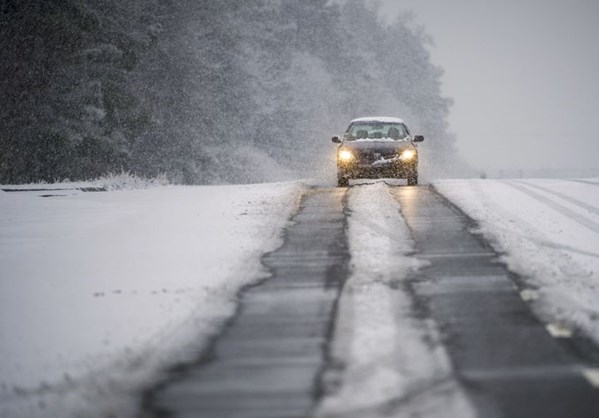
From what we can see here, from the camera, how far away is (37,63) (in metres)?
24.0

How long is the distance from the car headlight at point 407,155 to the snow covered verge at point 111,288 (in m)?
5.39

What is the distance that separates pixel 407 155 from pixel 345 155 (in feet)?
4.93

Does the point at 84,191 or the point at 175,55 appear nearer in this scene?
the point at 84,191

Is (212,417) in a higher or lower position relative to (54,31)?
lower

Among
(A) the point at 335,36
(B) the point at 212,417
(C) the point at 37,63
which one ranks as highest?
(A) the point at 335,36

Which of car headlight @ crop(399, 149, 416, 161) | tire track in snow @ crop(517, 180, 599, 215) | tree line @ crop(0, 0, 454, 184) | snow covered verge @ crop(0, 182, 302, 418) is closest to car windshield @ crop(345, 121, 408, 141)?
car headlight @ crop(399, 149, 416, 161)

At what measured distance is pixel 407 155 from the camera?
18.6 metres

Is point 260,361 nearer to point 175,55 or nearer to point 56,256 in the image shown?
point 56,256

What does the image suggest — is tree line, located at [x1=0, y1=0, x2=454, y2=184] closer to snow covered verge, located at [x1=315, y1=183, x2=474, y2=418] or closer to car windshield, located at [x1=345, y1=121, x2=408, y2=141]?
car windshield, located at [x1=345, y1=121, x2=408, y2=141]

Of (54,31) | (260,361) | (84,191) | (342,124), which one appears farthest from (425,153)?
(260,361)

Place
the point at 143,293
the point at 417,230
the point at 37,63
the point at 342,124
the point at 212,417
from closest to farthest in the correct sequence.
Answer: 1. the point at 212,417
2. the point at 143,293
3. the point at 417,230
4. the point at 37,63
5. the point at 342,124

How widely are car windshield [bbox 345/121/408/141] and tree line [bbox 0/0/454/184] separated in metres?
9.47

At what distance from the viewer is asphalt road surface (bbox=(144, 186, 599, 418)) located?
14.4 feet

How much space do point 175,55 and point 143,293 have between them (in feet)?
99.6
